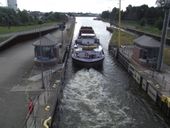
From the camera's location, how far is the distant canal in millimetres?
22208

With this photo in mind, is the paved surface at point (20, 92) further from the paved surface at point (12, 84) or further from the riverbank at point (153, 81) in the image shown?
the riverbank at point (153, 81)

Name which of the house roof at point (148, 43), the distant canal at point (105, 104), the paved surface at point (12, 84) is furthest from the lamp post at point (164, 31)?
the paved surface at point (12, 84)

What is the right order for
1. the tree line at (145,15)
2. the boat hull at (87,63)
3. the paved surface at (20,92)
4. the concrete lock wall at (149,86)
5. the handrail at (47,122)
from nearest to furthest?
the handrail at (47,122), the paved surface at (20,92), the concrete lock wall at (149,86), the boat hull at (87,63), the tree line at (145,15)

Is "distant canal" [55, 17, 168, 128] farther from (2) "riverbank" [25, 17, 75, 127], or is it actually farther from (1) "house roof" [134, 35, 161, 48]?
(1) "house roof" [134, 35, 161, 48]

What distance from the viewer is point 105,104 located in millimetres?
26281

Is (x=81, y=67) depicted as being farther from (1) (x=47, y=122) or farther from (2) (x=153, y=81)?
(1) (x=47, y=122)

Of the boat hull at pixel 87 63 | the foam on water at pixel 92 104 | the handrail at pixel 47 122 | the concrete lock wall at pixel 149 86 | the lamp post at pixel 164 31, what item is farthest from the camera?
the boat hull at pixel 87 63

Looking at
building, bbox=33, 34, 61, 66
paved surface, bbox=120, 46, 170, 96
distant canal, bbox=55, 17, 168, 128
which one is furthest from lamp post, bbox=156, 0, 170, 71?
building, bbox=33, 34, 61, 66

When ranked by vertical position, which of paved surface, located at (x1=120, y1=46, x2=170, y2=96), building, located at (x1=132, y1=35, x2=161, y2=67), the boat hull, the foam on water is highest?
building, located at (x1=132, y1=35, x2=161, y2=67)

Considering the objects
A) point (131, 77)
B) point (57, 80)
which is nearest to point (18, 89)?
point (57, 80)

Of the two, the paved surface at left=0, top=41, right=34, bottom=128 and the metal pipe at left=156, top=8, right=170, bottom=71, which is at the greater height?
the metal pipe at left=156, top=8, right=170, bottom=71

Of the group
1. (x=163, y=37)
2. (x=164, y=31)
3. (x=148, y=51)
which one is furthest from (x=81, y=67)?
(x=164, y=31)

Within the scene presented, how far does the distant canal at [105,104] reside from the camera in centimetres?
2221

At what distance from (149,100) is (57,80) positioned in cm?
1004
